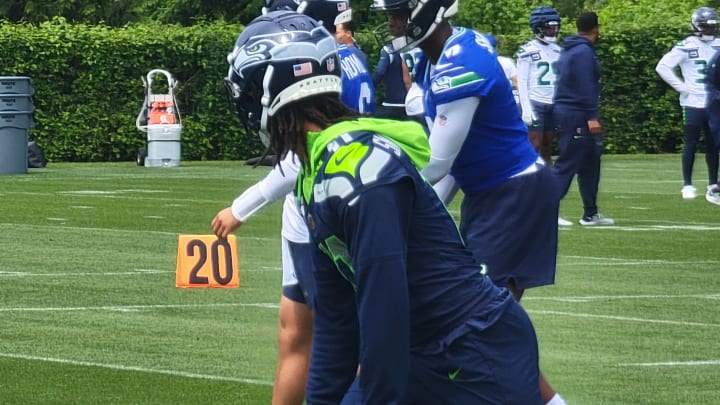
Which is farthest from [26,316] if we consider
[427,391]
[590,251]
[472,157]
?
[427,391]

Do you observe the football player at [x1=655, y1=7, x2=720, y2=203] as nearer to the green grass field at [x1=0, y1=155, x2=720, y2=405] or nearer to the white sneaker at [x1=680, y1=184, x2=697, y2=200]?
the white sneaker at [x1=680, y1=184, x2=697, y2=200]

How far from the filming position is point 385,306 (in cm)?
350

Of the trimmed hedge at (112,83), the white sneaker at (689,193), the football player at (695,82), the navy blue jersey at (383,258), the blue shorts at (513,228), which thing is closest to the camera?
the navy blue jersey at (383,258)

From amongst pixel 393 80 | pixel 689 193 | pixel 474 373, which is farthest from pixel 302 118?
pixel 393 80

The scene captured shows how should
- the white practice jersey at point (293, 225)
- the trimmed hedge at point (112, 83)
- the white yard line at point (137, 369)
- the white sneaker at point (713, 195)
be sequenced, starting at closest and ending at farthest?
the white practice jersey at point (293, 225)
the white yard line at point (137, 369)
the white sneaker at point (713, 195)
the trimmed hedge at point (112, 83)

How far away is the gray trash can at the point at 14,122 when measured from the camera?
83.9 feet

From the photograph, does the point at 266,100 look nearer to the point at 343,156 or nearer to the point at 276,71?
the point at 276,71

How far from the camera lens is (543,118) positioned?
1983 centimetres

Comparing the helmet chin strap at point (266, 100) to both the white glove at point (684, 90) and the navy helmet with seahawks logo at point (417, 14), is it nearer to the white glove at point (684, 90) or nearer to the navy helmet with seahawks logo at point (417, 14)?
the navy helmet with seahawks logo at point (417, 14)

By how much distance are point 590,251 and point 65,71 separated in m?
18.1

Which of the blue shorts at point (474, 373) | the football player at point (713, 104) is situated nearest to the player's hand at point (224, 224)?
the blue shorts at point (474, 373)

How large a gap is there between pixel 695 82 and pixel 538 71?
212 centimetres

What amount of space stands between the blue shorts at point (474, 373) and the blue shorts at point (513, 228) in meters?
2.86

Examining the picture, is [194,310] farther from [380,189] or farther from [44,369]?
[380,189]
